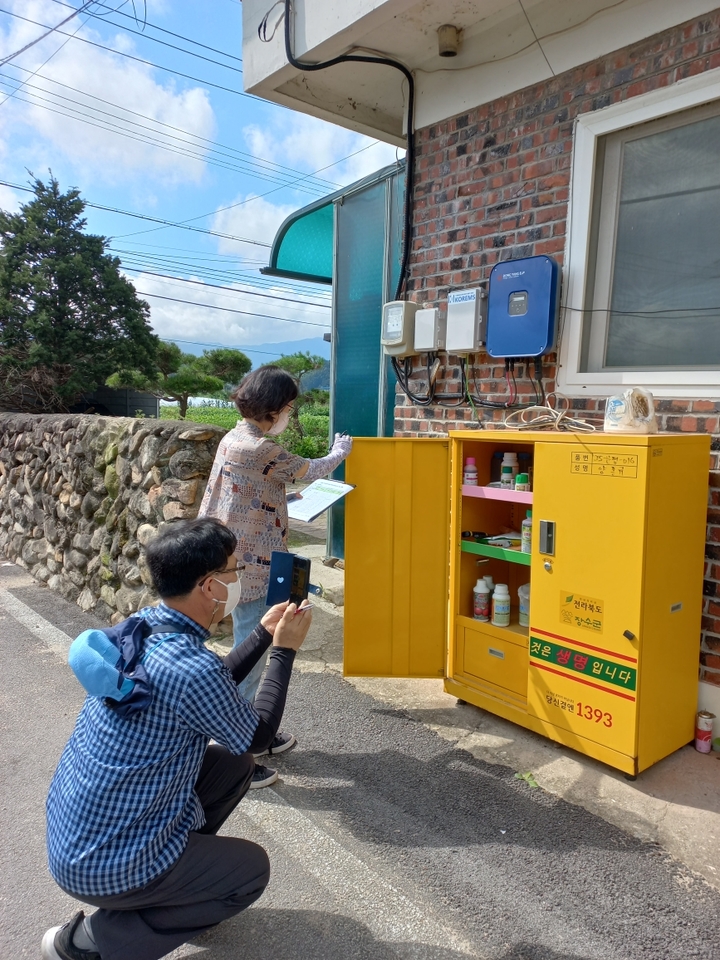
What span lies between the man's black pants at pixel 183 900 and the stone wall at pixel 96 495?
3.01 m

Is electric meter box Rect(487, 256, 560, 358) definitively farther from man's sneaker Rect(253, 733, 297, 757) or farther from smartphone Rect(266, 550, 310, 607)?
man's sneaker Rect(253, 733, 297, 757)

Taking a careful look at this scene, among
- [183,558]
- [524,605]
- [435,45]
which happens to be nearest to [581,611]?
[524,605]

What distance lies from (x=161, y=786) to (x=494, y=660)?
227 cm

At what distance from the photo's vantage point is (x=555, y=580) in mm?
3258

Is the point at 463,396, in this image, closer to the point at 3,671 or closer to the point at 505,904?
the point at 505,904

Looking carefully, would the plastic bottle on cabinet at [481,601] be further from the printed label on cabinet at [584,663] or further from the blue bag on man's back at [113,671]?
the blue bag on man's back at [113,671]

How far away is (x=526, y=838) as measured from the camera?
8.90ft

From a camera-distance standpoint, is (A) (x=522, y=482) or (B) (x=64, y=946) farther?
(A) (x=522, y=482)

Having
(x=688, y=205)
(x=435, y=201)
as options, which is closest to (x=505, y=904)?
(x=688, y=205)

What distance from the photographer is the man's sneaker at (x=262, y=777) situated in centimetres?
314

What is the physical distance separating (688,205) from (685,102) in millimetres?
506

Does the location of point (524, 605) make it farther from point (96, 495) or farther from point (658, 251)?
point (96, 495)

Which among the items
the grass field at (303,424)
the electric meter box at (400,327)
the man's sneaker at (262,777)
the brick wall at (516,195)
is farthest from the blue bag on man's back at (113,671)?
the grass field at (303,424)

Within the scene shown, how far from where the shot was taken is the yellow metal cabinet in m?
2.97
